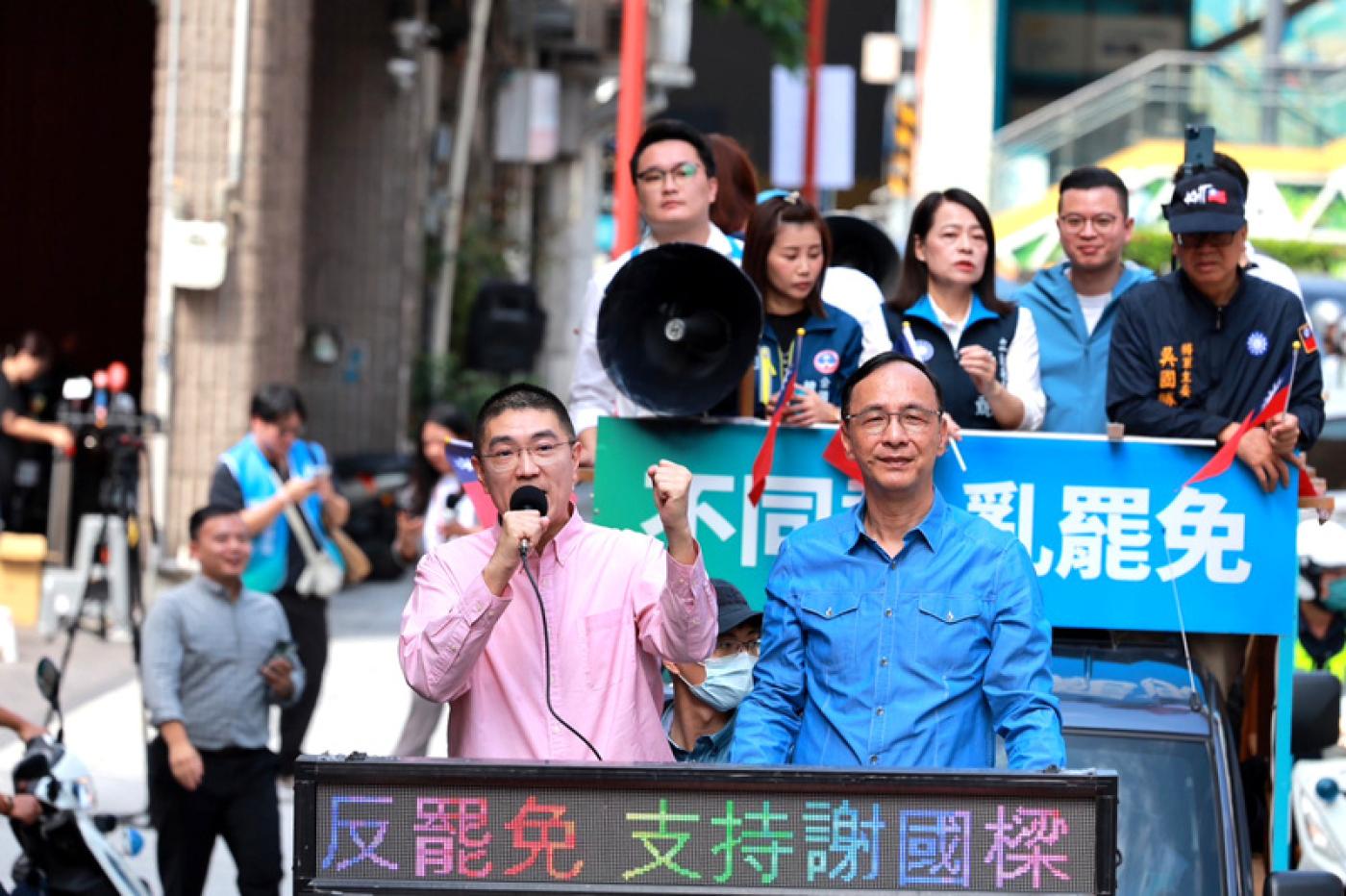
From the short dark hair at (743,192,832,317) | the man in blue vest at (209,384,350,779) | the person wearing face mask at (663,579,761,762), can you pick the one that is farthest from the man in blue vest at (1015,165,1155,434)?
the man in blue vest at (209,384,350,779)

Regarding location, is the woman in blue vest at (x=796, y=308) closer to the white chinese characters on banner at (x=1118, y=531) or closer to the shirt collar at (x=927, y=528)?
the white chinese characters on banner at (x=1118, y=531)

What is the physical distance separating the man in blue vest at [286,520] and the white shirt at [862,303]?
382 centimetres

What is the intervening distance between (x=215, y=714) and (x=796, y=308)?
9.10 ft

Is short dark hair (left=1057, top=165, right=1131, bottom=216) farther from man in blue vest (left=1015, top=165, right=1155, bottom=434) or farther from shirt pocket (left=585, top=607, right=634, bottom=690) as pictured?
shirt pocket (left=585, top=607, right=634, bottom=690)

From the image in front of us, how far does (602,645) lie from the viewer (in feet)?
15.0

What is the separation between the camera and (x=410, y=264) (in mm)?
22156

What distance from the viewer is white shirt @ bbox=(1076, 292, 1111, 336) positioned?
700cm

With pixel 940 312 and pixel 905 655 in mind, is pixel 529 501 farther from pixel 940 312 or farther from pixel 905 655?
pixel 940 312

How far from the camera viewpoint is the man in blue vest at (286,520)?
992 centimetres

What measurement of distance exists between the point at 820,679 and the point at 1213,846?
1299 millimetres

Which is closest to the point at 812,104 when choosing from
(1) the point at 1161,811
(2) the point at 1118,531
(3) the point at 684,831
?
(2) the point at 1118,531

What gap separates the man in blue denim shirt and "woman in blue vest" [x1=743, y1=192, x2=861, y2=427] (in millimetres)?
1628

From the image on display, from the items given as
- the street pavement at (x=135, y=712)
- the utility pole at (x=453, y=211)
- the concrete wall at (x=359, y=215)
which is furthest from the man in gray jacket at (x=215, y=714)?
the utility pole at (x=453, y=211)

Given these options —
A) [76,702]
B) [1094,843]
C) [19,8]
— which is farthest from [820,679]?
[19,8]
